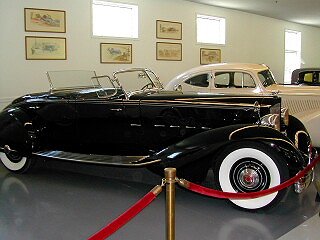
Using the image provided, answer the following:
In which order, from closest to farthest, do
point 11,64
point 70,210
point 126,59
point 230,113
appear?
point 70,210, point 230,113, point 11,64, point 126,59

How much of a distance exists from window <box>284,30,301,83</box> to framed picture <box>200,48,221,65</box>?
4.75m

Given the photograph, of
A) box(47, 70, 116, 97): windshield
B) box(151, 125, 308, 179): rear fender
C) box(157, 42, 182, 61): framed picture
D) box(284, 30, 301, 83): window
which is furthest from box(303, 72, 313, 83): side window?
box(284, 30, 301, 83): window

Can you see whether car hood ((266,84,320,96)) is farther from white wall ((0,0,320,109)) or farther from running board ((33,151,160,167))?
white wall ((0,0,320,109))

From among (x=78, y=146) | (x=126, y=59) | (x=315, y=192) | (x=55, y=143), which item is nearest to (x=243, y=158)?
(x=315, y=192)

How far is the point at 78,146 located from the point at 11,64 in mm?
3625

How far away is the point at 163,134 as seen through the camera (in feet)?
14.1

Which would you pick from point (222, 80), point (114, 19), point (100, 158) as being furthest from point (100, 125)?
point (114, 19)

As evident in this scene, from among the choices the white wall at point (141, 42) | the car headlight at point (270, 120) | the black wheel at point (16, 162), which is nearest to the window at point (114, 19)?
the white wall at point (141, 42)

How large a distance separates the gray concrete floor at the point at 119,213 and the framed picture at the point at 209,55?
280 inches

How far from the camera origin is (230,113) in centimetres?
408

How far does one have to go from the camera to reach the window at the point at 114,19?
8.89 metres

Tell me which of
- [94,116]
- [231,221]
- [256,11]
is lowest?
[231,221]

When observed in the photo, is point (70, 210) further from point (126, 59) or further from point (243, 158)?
point (126, 59)

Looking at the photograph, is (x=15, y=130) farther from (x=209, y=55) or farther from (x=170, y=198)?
(x=209, y=55)
